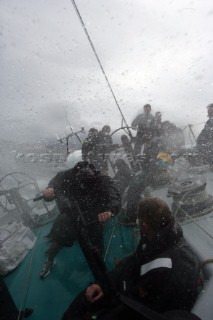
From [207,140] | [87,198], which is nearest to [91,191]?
[87,198]

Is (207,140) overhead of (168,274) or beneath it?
beneath

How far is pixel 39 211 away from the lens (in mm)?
8398

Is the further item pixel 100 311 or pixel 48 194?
pixel 48 194

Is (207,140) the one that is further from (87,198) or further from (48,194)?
(48,194)

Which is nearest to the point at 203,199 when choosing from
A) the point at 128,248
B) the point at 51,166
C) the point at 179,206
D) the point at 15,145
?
the point at 179,206

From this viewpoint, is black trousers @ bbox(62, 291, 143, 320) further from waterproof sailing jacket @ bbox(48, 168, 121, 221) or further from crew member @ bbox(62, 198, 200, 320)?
waterproof sailing jacket @ bbox(48, 168, 121, 221)

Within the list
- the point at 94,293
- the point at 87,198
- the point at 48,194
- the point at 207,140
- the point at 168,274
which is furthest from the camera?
the point at 207,140

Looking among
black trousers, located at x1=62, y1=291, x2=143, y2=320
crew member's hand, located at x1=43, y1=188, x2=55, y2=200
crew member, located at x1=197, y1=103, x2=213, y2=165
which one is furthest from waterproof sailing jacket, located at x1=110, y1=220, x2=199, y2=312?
crew member, located at x1=197, y1=103, x2=213, y2=165

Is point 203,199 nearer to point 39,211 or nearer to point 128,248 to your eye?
point 128,248

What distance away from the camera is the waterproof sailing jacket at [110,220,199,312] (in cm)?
204

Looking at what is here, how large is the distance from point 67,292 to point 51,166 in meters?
25.2

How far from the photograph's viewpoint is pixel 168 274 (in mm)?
2057

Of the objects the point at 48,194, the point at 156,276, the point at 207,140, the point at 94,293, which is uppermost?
the point at 48,194

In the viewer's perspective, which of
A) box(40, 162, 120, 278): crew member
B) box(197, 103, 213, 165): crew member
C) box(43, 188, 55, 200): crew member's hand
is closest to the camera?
box(43, 188, 55, 200): crew member's hand
